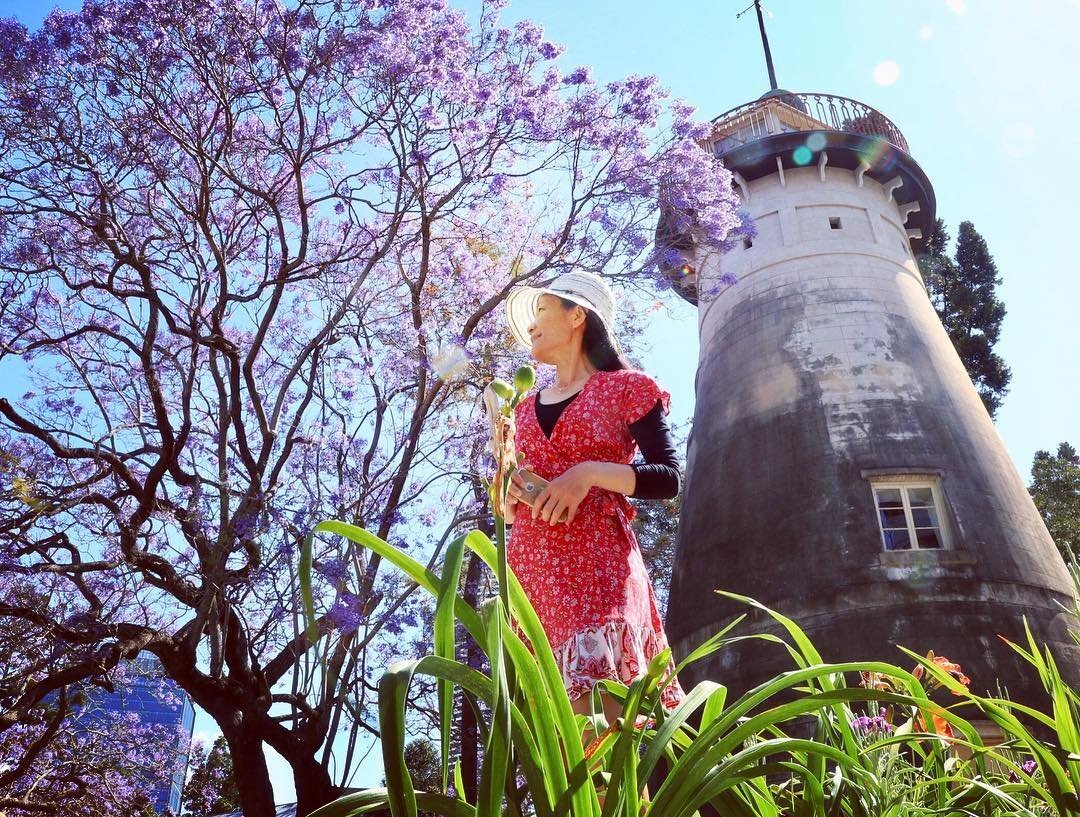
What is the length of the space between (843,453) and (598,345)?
28.9ft

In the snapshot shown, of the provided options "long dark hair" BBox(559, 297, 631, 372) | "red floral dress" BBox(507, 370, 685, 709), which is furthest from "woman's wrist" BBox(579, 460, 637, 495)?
"long dark hair" BBox(559, 297, 631, 372)

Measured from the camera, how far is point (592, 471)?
92.2 inches

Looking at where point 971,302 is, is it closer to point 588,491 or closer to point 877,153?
point 877,153

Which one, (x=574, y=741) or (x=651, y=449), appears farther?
(x=651, y=449)

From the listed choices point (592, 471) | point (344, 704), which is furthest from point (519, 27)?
point (592, 471)

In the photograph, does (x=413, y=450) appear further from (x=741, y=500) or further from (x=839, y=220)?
(x=839, y=220)

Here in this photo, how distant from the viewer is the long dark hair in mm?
2930

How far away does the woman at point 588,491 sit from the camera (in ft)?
7.39

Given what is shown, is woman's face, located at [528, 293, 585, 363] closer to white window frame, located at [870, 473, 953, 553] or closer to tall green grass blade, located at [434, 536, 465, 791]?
tall green grass blade, located at [434, 536, 465, 791]

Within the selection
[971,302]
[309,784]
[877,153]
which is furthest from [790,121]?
[309,784]

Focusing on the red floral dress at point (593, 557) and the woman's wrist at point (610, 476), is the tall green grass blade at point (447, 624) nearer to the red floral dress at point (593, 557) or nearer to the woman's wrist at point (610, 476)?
the red floral dress at point (593, 557)

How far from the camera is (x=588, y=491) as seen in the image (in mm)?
2457

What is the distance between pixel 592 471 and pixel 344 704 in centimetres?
625

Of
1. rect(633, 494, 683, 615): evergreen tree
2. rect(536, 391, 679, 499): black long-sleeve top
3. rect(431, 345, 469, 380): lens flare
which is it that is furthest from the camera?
rect(633, 494, 683, 615): evergreen tree
